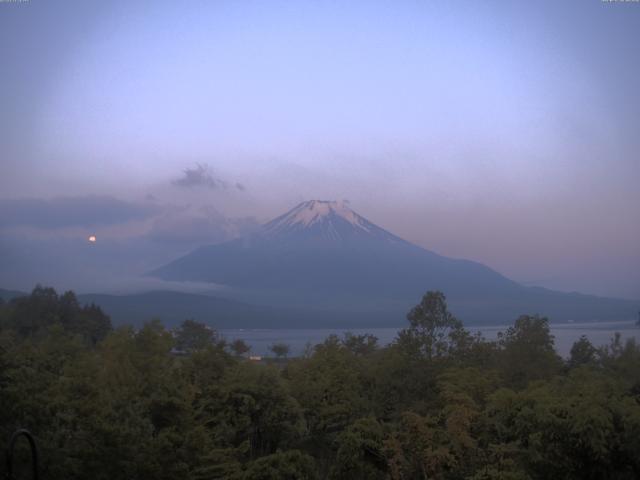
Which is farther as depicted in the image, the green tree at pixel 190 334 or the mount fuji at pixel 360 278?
the mount fuji at pixel 360 278

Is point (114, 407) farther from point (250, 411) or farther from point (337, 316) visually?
point (337, 316)

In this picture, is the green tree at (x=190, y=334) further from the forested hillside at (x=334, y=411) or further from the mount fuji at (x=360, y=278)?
the mount fuji at (x=360, y=278)

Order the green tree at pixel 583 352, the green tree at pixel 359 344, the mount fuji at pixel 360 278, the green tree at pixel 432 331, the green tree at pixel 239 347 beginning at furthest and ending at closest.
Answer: the mount fuji at pixel 360 278 < the green tree at pixel 239 347 < the green tree at pixel 359 344 < the green tree at pixel 583 352 < the green tree at pixel 432 331

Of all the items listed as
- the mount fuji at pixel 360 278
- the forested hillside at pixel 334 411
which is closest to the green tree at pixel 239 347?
the forested hillside at pixel 334 411

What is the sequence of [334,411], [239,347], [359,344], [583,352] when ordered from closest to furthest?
1. [334,411]
2. [583,352]
3. [359,344]
4. [239,347]

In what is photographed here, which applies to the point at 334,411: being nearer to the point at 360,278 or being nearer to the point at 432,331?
the point at 432,331

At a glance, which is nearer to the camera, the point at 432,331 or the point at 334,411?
the point at 334,411

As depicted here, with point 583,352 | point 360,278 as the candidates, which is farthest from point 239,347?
point 360,278
